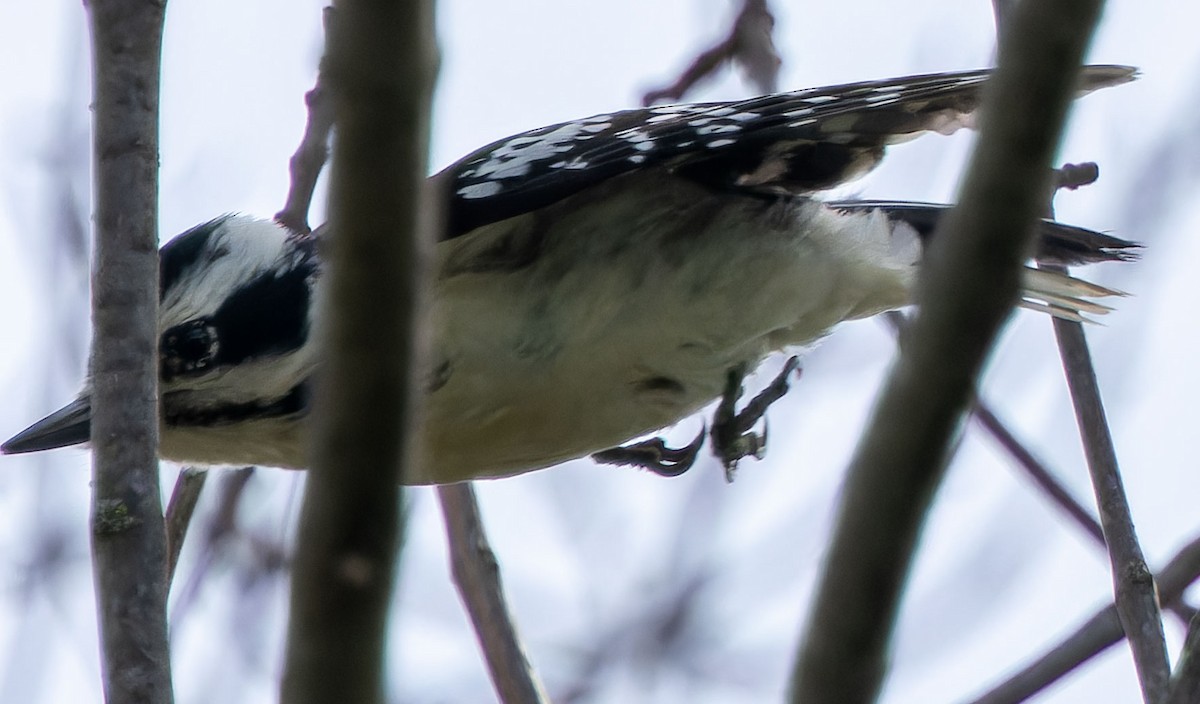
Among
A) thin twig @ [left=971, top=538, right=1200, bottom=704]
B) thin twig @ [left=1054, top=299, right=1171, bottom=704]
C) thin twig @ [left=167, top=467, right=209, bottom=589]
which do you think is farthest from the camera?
thin twig @ [left=167, top=467, right=209, bottom=589]

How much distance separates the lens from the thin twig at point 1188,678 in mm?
1763

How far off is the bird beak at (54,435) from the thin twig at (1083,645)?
181 cm

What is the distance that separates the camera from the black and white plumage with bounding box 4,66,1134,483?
3.03m

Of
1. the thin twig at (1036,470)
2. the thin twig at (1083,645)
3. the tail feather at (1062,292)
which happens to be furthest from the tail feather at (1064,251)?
the thin twig at (1083,645)

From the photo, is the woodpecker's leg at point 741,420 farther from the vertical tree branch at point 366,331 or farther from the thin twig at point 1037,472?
the vertical tree branch at point 366,331

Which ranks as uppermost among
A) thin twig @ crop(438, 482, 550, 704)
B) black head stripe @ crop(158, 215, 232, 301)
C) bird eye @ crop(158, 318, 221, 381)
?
black head stripe @ crop(158, 215, 232, 301)

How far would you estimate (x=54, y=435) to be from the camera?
306 cm

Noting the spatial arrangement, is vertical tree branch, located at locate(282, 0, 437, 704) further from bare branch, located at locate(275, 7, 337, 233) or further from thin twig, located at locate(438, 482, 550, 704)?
thin twig, located at locate(438, 482, 550, 704)

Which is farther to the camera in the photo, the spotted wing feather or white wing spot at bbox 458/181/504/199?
white wing spot at bbox 458/181/504/199

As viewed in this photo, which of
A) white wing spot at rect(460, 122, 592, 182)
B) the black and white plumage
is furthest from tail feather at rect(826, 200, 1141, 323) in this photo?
white wing spot at rect(460, 122, 592, 182)

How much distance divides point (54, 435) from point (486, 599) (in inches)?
36.9

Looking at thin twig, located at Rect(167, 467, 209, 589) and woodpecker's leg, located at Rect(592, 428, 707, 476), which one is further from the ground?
thin twig, located at Rect(167, 467, 209, 589)

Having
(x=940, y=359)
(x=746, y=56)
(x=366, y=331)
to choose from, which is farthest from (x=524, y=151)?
(x=940, y=359)

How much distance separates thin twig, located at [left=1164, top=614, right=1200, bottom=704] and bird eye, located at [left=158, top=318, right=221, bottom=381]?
6.49 ft
